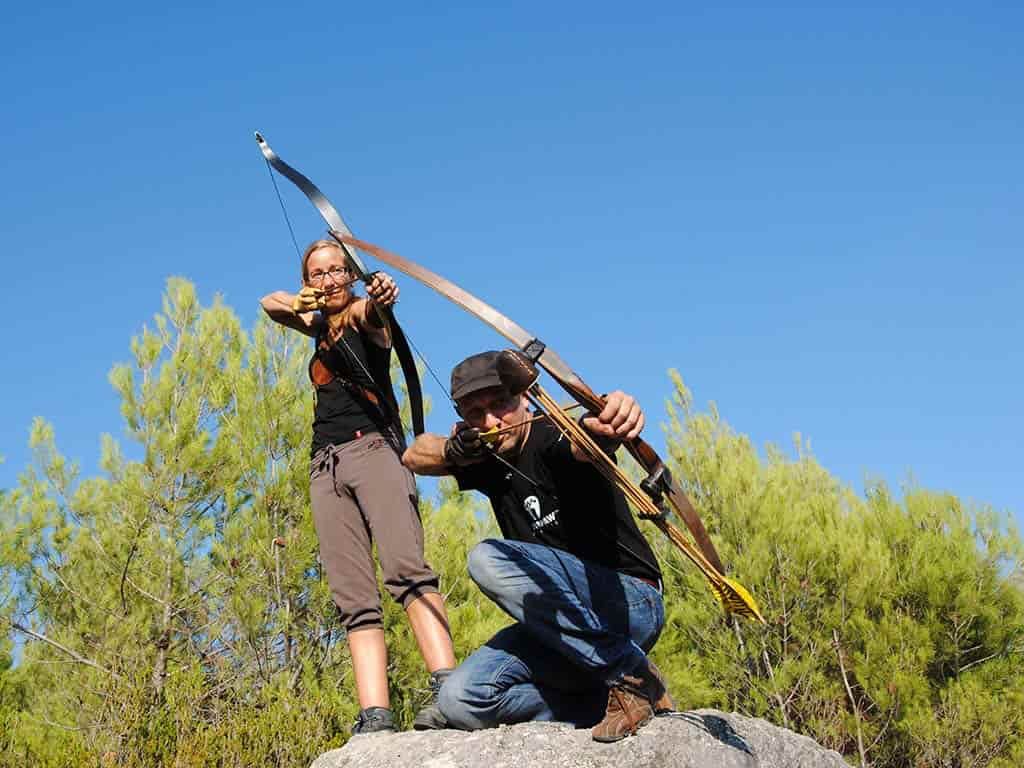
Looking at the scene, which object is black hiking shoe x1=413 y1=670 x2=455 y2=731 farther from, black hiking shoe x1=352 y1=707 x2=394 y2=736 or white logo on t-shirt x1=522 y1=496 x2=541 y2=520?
white logo on t-shirt x1=522 y1=496 x2=541 y2=520

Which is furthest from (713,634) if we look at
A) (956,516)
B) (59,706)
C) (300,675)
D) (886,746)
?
(59,706)

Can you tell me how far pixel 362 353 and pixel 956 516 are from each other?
12.4 m

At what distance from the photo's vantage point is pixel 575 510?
370 centimetres

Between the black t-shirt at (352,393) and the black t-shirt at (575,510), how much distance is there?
2.91 feet

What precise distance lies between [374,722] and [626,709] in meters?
1.13

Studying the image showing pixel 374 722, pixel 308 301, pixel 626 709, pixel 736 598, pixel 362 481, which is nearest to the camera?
pixel 736 598

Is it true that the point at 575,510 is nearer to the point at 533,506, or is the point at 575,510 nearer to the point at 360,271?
the point at 533,506

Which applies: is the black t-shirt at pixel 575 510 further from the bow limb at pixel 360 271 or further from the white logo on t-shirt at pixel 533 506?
the bow limb at pixel 360 271

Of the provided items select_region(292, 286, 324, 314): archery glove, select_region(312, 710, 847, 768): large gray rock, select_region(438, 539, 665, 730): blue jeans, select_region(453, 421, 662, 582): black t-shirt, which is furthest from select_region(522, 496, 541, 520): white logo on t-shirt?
select_region(292, 286, 324, 314): archery glove

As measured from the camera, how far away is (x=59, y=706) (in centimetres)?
1048

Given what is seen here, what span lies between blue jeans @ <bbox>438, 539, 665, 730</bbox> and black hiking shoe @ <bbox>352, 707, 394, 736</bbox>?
1.48ft

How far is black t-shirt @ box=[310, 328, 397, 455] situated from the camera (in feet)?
14.6

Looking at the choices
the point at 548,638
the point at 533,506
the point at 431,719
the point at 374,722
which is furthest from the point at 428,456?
the point at 374,722

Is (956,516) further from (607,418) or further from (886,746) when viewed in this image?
(607,418)
